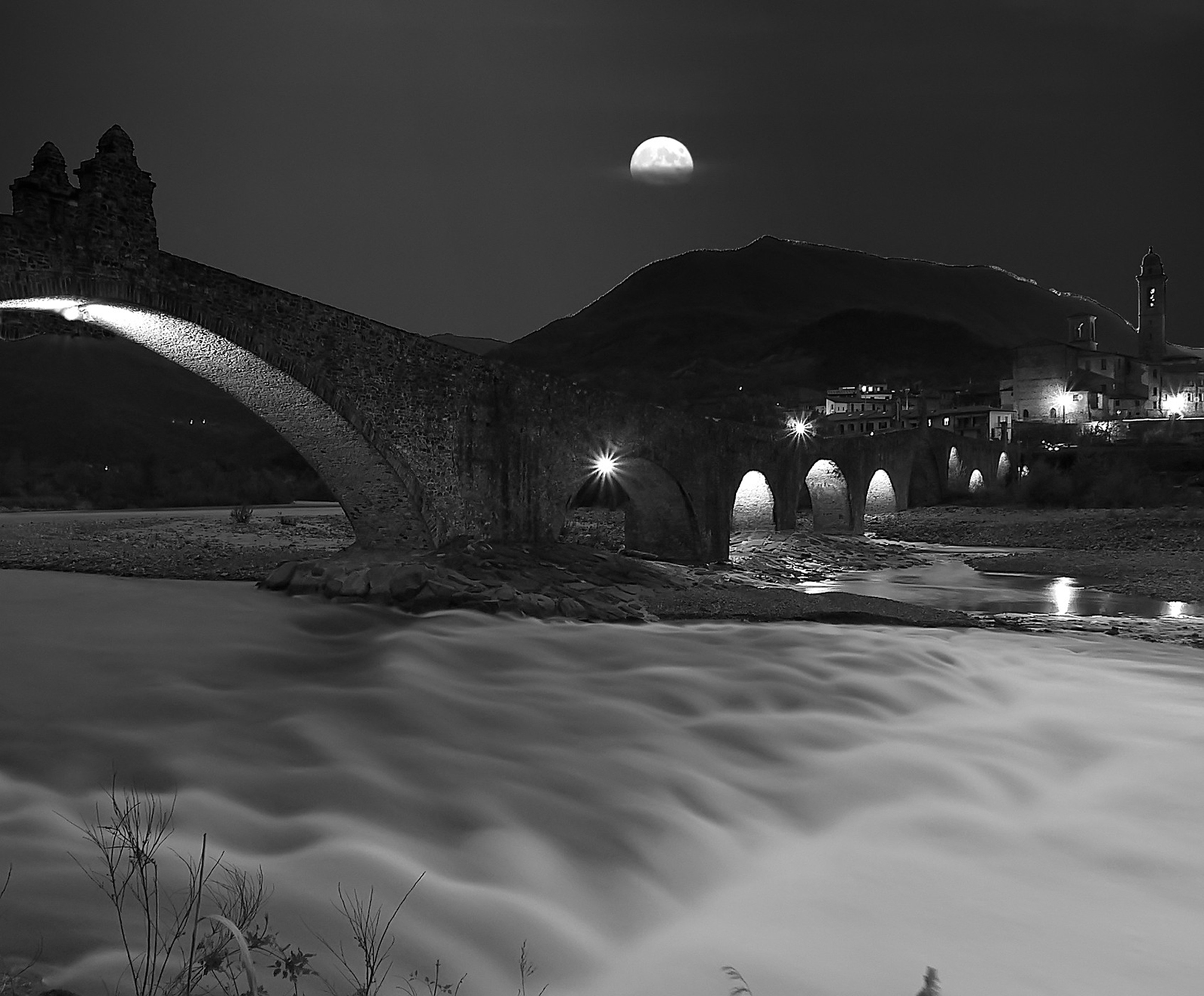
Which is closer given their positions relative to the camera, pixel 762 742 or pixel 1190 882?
pixel 1190 882

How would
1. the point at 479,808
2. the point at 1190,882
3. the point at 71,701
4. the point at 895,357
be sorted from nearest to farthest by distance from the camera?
the point at 1190,882 < the point at 479,808 < the point at 71,701 < the point at 895,357

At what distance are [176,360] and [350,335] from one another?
7.40 feet

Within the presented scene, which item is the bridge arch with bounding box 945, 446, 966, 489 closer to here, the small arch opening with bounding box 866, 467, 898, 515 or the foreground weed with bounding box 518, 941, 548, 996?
the small arch opening with bounding box 866, 467, 898, 515


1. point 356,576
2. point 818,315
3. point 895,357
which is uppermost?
point 818,315

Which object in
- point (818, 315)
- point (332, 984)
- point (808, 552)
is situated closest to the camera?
point (332, 984)

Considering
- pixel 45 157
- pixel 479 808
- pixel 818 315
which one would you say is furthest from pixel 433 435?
pixel 818 315

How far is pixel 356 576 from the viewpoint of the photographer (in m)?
11.2

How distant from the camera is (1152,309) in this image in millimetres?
76688

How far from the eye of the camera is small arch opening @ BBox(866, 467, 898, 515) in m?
38.2

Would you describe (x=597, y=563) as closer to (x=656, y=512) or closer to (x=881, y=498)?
(x=656, y=512)

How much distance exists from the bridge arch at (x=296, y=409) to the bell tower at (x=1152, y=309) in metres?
80.9

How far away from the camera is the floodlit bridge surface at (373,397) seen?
8.52 meters

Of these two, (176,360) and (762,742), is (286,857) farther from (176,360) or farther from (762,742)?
(176,360)

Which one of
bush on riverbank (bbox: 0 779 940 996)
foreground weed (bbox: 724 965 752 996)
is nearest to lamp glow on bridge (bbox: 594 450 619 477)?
bush on riverbank (bbox: 0 779 940 996)
